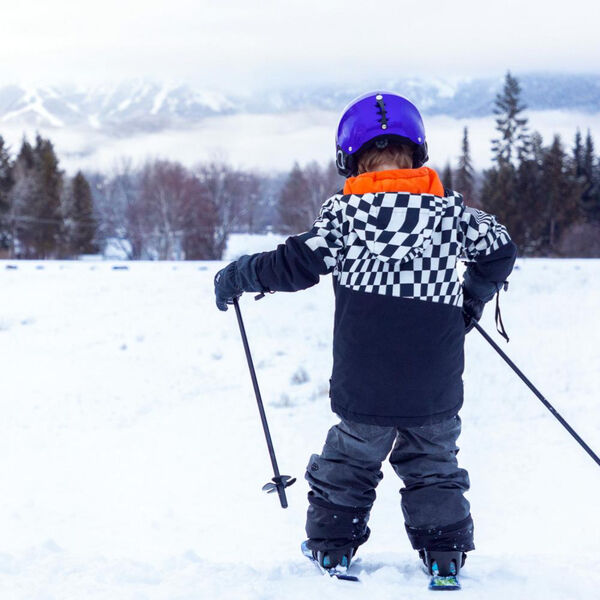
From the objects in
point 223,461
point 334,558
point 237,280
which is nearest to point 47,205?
point 223,461

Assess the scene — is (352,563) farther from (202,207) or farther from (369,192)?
(202,207)

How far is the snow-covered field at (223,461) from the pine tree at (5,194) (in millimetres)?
38720

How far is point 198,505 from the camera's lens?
184 inches

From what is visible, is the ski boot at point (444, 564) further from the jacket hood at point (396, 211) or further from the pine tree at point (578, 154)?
the pine tree at point (578, 154)

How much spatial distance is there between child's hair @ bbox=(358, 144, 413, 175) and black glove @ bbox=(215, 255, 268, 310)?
0.59 m

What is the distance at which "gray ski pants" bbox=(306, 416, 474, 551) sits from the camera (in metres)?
2.60

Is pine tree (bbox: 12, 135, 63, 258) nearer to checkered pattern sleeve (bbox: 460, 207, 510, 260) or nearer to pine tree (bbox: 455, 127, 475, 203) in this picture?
pine tree (bbox: 455, 127, 475, 203)

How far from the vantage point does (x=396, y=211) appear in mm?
2402

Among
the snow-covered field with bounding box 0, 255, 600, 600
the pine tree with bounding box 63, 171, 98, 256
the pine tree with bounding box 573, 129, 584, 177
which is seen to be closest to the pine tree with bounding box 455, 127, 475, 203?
the pine tree with bounding box 573, 129, 584, 177

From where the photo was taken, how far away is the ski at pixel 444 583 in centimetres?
245

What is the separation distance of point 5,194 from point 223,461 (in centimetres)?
4557

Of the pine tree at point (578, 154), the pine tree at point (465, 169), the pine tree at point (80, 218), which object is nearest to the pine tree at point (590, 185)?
the pine tree at point (578, 154)

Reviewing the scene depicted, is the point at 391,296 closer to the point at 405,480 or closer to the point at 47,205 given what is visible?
the point at 405,480

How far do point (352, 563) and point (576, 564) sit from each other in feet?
2.98
